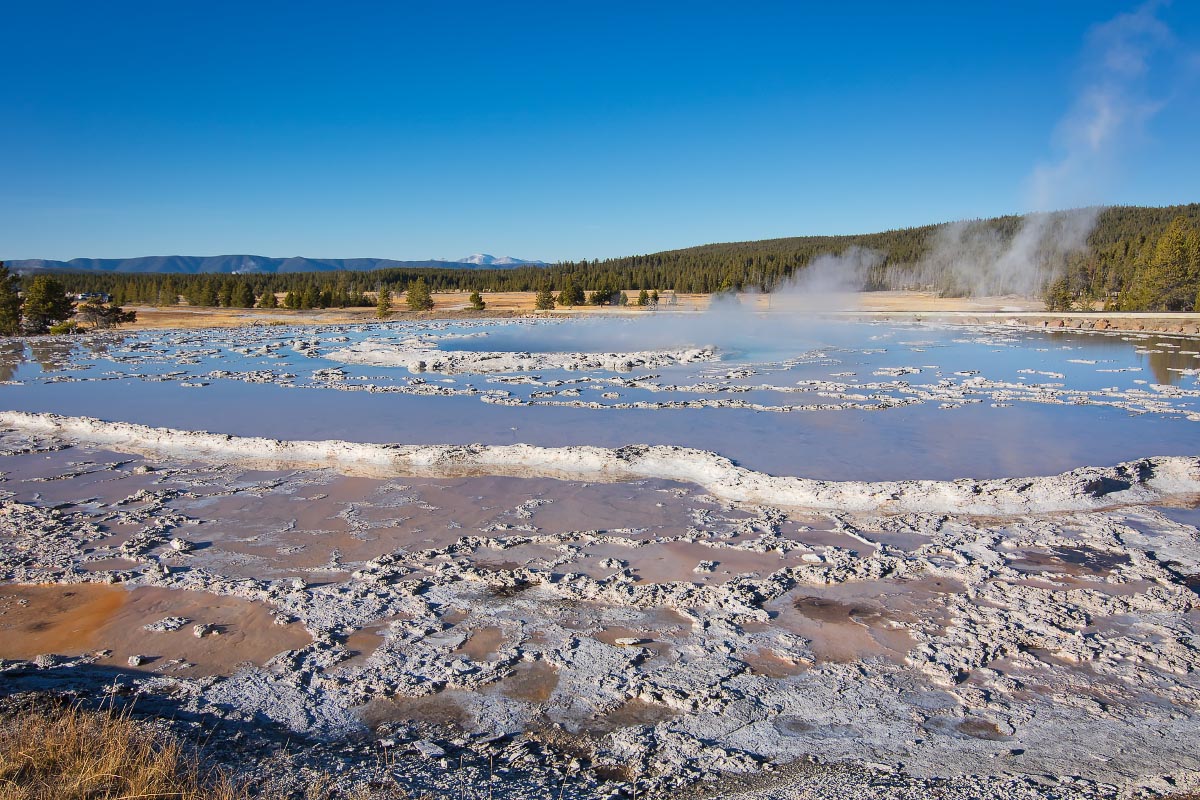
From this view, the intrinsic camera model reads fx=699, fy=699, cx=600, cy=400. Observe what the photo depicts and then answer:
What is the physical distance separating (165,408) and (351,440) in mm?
6300

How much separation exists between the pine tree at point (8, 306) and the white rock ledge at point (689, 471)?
89.5 ft

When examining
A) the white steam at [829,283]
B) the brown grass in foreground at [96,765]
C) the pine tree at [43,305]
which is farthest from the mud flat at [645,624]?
the white steam at [829,283]

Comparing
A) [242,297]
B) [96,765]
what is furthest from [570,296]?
[96,765]

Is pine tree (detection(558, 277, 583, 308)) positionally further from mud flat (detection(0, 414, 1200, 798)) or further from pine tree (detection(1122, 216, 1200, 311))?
mud flat (detection(0, 414, 1200, 798))

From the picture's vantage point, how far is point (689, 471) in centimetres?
928

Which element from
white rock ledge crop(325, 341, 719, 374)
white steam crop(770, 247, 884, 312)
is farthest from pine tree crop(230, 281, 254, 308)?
white steam crop(770, 247, 884, 312)

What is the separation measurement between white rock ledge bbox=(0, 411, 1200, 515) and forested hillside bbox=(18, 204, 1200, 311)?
141 ft

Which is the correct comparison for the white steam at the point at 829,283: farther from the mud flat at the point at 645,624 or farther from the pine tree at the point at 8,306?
the mud flat at the point at 645,624

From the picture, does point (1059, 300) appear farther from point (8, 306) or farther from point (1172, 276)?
point (8, 306)

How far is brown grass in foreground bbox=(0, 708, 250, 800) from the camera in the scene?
278cm

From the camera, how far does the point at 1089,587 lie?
588cm

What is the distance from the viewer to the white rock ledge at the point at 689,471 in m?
8.02

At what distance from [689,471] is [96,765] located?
23.6 ft

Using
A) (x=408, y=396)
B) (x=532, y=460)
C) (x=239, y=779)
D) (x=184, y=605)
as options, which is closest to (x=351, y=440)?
(x=532, y=460)
